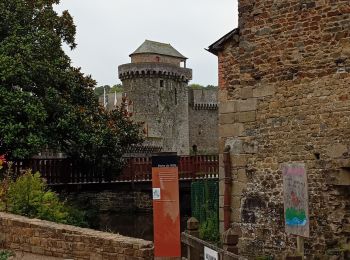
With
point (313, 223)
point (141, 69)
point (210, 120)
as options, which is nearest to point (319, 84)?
point (313, 223)

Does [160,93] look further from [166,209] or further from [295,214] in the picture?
[295,214]

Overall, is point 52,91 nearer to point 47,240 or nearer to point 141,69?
point 47,240

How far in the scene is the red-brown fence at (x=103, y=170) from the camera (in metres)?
21.0

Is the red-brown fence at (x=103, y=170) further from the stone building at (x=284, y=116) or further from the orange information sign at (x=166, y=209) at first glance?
the stone building at (x=284, y=116)

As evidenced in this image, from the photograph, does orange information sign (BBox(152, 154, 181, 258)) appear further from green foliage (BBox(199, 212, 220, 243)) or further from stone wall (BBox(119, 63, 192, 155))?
stone wall (BBox(119, 63, 192, 155))

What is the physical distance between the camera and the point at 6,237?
10.9 m

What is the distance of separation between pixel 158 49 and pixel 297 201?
4623 cm

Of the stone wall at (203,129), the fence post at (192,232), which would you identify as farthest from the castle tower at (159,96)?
the fence post at (192,232)

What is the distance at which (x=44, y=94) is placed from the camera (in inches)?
771

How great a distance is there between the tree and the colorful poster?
1065cm

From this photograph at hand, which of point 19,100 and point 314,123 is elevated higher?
point 19,100

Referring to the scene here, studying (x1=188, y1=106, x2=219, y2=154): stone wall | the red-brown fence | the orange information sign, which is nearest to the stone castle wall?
(x1=188, y1=106, x2=219, y2=154): stone wall

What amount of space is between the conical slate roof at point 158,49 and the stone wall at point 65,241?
139ft

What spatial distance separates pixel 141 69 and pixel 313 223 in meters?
38.0
